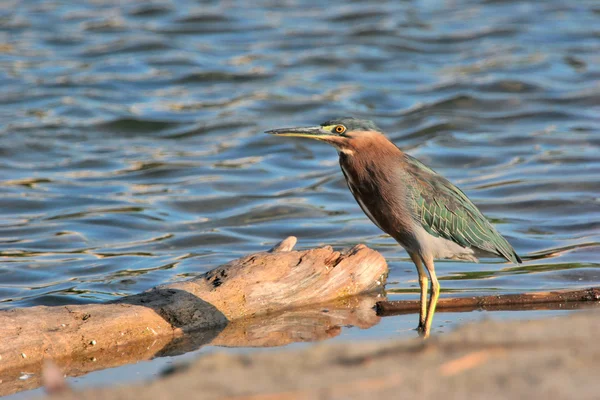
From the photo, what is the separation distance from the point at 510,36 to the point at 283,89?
5.37 m

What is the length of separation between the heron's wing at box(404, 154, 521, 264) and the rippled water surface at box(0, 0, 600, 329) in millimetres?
1098

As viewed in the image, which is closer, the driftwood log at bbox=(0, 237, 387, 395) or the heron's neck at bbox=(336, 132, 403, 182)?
the driftwood log at bbox=(0, 237, 387, 395)

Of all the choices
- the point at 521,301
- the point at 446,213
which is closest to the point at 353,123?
the point at 446,213

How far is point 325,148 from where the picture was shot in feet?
46.4

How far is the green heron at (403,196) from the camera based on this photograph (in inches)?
261

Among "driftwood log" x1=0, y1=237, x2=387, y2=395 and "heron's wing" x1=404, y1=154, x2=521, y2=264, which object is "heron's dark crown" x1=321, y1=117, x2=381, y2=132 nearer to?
"heron's wing" x1=404, y1=154, x2=521, y2=264

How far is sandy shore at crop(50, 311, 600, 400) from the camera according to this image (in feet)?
9.35

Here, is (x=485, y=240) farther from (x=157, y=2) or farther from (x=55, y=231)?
(x=157, y=2)

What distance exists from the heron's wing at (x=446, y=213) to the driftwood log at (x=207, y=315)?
0.89 m

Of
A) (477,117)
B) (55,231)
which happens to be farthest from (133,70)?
(55,231)

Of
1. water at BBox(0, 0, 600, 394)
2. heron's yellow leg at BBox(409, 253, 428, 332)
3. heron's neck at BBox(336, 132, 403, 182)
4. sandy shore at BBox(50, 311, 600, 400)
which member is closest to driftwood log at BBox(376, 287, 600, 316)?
heron's yellow leg at BBox(409, 253, 428, 332)

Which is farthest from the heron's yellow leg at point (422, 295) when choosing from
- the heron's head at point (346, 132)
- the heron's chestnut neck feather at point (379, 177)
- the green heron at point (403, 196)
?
the heron's head at point (346, 132)

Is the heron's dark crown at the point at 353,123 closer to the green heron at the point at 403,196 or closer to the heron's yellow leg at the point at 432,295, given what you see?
the green heron at the point at 403,196

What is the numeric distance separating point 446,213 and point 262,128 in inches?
315
